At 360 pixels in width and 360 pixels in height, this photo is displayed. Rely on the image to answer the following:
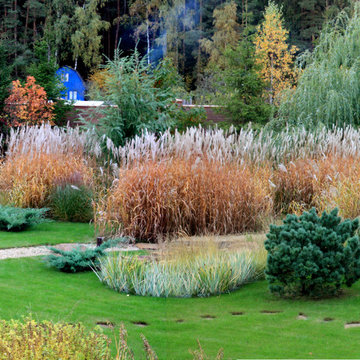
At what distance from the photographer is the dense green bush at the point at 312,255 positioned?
445cm

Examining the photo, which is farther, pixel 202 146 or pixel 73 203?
pixel 202 146

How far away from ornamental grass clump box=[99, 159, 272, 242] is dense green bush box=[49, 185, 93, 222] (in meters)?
1.05

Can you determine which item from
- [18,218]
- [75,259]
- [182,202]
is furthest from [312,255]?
[18,218]

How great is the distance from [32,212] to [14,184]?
3.99ft

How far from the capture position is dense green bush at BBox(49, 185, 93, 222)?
327 inches

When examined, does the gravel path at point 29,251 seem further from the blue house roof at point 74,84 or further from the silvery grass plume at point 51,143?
the blue house roof at point 74,84

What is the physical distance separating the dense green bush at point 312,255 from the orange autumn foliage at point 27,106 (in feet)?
38.7

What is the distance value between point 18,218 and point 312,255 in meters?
4.35

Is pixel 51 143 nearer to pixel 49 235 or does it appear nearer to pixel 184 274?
pixel 49 235

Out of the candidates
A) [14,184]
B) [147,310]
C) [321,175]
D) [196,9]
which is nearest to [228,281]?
[147,310]

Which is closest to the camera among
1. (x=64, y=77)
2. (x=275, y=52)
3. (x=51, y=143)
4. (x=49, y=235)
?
(x=49, y=235)

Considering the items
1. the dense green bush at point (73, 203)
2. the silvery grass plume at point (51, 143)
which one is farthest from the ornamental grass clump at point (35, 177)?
the silvery grass plume at point (51, 143)

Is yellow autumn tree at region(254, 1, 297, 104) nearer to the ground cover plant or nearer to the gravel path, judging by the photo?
the gravel path

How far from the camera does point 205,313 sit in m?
4.31
